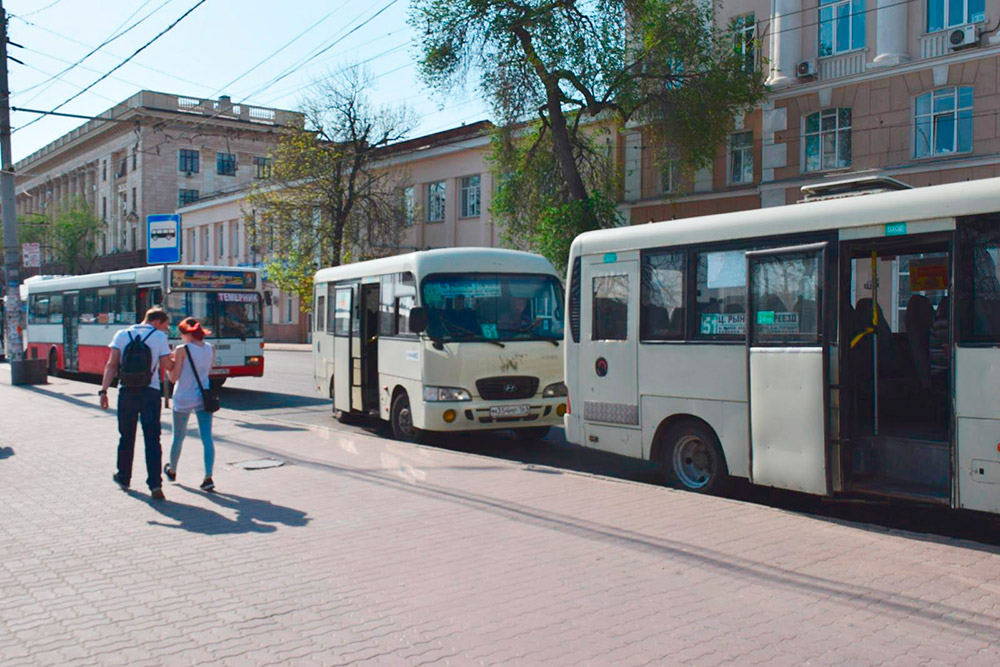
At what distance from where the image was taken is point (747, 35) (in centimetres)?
2892

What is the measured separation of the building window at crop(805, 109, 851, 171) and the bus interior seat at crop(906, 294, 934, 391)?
1965cm

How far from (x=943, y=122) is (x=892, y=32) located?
9.22 feet

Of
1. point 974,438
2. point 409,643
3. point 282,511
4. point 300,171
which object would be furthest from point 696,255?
point 300,171

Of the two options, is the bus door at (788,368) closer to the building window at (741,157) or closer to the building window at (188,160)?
the building window at (741,157)

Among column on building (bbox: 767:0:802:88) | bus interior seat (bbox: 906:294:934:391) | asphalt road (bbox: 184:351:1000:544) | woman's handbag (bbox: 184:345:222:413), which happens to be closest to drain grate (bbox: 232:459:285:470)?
woman's handbag (bbox: 184:345:222:413)

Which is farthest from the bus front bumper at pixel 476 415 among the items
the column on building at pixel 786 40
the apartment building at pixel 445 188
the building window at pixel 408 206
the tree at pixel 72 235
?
the tree at pixel 72 235

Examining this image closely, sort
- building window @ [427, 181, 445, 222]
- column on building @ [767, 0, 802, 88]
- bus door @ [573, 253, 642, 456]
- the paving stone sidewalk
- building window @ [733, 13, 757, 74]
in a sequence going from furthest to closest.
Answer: building window @ [427, 181, 445, 222] → building window @ [733, 13, 757, 74] → column on building @ [767, 0, 802, 88] → bus door @ [573, 253, 642, 456] → the paving stone sidewalk

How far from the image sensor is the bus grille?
12.4 m

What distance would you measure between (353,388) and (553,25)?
43.3ft

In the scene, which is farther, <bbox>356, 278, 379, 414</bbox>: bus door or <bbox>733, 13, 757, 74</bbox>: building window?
<bbox>733, 13, 757, 74</bbox>: building window

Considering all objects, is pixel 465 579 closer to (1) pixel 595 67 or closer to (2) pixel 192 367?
(2) pixel 192 367

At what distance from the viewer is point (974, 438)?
7.07m

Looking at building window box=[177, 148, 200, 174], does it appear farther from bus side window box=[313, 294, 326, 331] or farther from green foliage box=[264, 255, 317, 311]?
bus side window box=[313, 294, 326, 331]

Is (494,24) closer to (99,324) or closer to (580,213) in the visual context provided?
(580,213)
